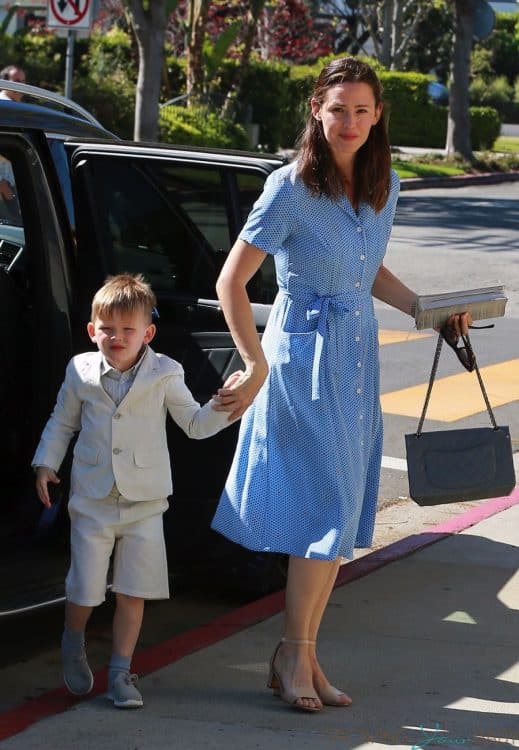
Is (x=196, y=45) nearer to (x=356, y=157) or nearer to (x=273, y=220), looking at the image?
(x=356, y=157)

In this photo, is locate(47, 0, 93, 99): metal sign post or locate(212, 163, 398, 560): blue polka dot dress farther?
locate(47, 0, 93, 99): metal sign post

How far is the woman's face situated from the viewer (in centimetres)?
390

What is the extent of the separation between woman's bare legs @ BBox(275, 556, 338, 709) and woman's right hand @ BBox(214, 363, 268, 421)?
0.51 m

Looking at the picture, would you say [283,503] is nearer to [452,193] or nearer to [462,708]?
[462,708]

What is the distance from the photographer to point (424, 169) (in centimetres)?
2839

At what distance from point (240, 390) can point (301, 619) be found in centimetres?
73

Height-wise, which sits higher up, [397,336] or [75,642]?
[75,642]

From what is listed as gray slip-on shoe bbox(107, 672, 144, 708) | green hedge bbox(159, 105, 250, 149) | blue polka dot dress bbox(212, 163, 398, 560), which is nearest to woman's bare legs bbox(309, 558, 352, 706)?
blue polka dot dress bbox(212, 163, 398, 560)

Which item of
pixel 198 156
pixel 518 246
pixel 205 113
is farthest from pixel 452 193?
pixel 198 156

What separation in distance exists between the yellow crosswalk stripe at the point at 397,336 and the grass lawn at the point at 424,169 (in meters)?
16.0

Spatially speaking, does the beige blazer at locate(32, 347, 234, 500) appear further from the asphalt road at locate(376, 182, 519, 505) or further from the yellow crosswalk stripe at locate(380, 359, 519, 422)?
the yellow crosswalk stripe at locate(380, 359, 519, 422)

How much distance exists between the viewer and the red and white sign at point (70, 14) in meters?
13.9

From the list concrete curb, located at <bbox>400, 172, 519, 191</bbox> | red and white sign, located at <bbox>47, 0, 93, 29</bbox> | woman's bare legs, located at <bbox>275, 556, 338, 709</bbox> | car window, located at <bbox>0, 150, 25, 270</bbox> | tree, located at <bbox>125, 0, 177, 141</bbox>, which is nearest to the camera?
woman's bare legs, located at <bbox>275, 556, 338, 709</bbox>

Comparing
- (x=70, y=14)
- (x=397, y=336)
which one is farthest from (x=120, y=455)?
(x=70, y=14)
